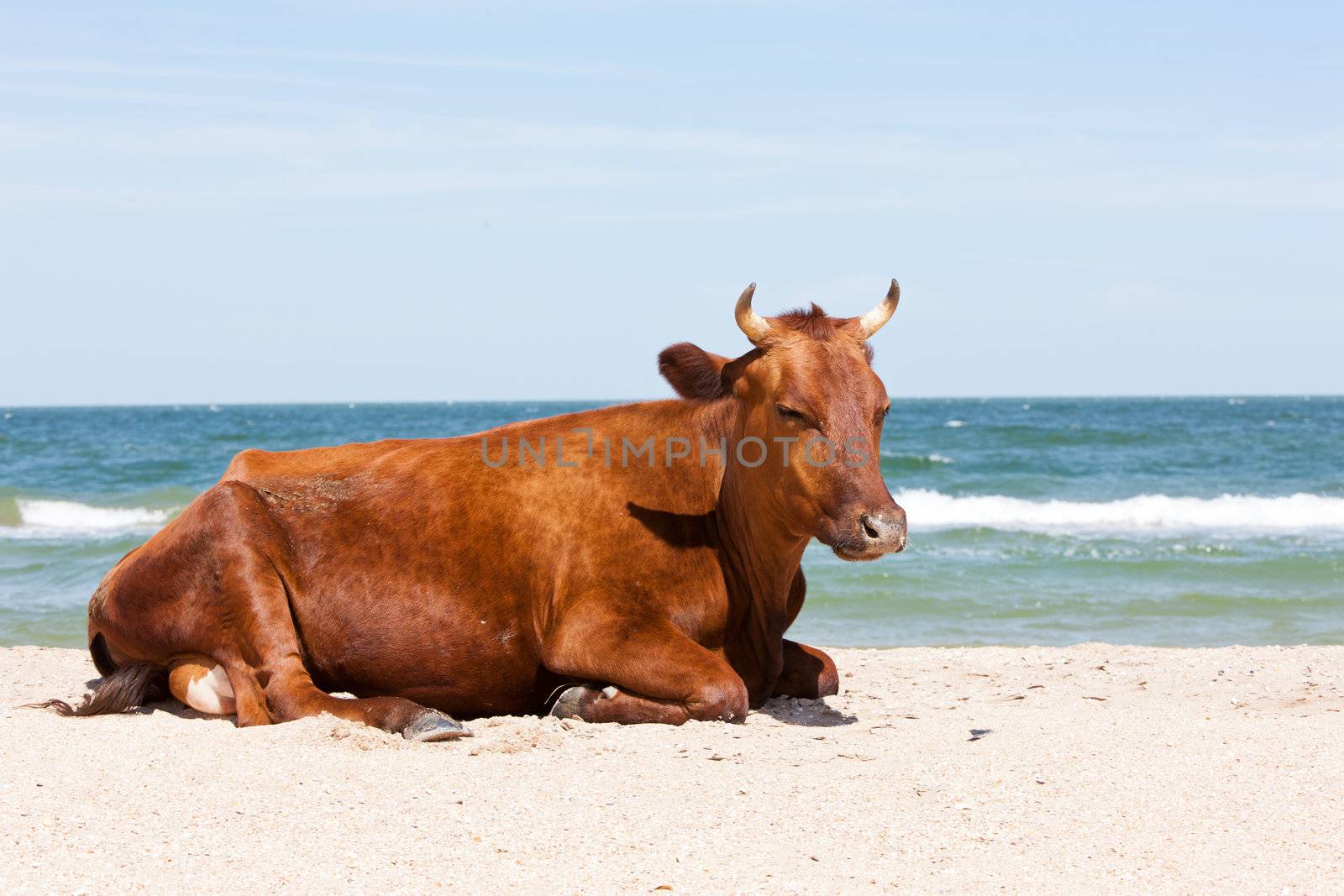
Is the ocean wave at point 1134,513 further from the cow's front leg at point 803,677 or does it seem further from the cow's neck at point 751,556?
the cow's neck at point 751,556

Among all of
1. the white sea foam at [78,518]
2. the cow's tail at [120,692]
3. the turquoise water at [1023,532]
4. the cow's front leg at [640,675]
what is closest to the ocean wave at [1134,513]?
the turquoise water at [1023,532]

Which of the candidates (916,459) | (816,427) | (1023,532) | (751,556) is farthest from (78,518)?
(816,427)

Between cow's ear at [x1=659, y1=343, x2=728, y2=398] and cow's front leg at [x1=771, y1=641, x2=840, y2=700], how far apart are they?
4.64ft

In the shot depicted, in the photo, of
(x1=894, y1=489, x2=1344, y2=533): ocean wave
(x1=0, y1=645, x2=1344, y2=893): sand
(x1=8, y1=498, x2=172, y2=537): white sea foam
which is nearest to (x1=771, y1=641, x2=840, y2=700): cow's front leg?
(x1=0, y1=645, x2=1344, y2=893): sand

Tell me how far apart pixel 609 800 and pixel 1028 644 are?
19.4 ft

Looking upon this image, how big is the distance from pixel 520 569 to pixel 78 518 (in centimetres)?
1910

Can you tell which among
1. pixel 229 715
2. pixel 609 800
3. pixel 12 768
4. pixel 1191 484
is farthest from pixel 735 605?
pixel 1191 484

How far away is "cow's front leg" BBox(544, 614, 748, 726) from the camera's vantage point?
5.40 m

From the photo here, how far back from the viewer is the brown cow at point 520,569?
5.45 meters

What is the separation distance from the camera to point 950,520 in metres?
21.7

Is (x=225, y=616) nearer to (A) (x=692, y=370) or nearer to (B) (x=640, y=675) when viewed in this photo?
(B) (x=640, y=675)

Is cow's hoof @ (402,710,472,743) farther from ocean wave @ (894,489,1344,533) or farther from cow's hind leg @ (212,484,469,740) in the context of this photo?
ocean wave @ (894,489,1344,533)

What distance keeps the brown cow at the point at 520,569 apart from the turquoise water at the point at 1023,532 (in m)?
4.22

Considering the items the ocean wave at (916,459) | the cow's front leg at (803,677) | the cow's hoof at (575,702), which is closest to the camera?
the cow's hoof at (575,702)
